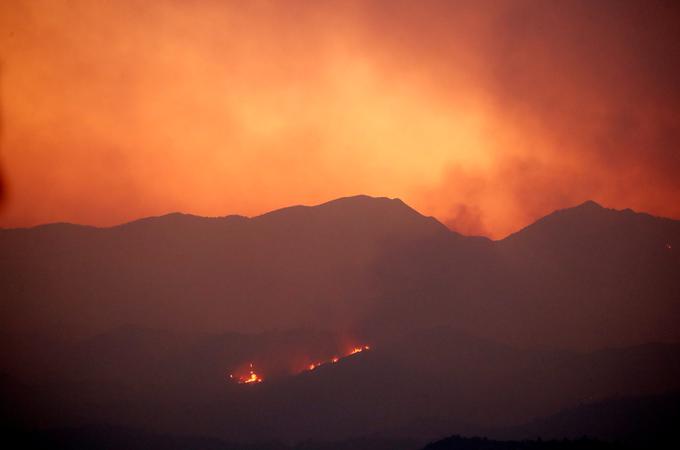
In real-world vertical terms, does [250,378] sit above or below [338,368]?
Result: above

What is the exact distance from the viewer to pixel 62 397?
129000mm

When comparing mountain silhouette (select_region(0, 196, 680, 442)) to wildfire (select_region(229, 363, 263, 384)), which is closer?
mountain silhouette (select_region(0, 196, 680, 442))

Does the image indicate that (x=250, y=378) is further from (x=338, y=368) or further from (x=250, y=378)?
(x=338, y=368)

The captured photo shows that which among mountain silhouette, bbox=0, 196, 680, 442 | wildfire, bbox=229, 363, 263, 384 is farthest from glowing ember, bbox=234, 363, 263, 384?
mountain silhouette, bbox=0, 196, 680, 442

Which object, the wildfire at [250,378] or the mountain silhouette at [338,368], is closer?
the mountain silhouette at [338,368]

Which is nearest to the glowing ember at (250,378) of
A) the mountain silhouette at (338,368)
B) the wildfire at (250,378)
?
the wildfire at (250,378)

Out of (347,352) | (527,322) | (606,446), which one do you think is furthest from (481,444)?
(527,322)

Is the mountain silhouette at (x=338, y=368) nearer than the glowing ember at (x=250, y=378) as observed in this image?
Yes

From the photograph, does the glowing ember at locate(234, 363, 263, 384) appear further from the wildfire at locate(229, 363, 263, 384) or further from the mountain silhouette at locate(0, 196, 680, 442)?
the mountain silhouette at locate(0, 196, 680, 442)

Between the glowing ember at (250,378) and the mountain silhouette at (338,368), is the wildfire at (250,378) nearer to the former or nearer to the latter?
the glowing ember at (250,378)

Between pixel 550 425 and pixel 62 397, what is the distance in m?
115

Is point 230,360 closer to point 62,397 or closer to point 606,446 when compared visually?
point 62,397

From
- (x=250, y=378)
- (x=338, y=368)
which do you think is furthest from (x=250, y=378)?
(x=338, y=368)

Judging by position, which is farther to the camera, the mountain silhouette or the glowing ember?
the glowing ember
